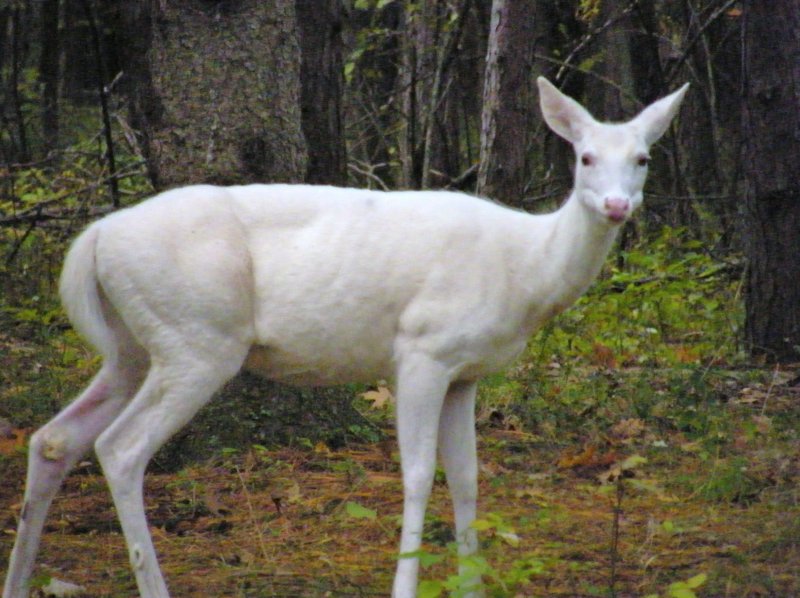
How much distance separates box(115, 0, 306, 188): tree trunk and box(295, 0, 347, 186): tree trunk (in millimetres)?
1292

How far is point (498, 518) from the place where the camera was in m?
4.13

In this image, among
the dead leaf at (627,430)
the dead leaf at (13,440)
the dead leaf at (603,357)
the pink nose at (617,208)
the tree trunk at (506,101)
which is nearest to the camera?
the pink nose at (617,208)

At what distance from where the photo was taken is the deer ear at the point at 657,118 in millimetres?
4906

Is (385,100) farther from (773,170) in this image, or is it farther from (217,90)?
(217,90)

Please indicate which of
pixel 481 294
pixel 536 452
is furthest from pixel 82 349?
pixel 481 294

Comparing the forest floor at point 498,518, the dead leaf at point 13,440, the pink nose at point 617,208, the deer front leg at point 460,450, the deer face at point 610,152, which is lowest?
the dead leaf at point 13,440

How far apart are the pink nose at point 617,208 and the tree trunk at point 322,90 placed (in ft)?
10.5

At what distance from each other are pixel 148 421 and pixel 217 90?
2.01 metres

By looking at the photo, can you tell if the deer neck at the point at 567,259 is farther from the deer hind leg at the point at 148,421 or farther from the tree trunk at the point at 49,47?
the tree trunk at the point at 49,47

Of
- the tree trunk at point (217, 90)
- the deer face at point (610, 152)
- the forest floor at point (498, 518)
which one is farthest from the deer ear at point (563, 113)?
the tree trunk at point (217, 90)

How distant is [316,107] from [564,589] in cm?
367

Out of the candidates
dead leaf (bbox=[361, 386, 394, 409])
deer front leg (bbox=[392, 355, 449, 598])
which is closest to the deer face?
deer front leg (bbox=[392, 355, 449, 598])

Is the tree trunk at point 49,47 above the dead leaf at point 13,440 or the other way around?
above

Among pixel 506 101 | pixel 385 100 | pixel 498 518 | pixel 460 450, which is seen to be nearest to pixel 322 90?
pixel 506 101
